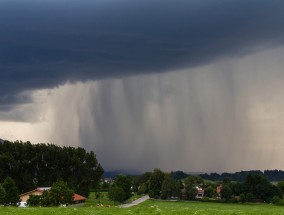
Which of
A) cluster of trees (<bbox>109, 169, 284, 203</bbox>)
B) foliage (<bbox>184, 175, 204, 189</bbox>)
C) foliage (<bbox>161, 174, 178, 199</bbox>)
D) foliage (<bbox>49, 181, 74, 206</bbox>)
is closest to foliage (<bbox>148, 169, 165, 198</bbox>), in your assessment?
cluster of trees (<bbox>109, 169, 284, 203</bbox>)

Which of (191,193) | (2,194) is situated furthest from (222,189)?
(2,194)

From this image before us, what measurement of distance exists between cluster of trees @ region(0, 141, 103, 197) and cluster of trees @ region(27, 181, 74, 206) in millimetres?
37008

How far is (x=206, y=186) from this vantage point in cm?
18600

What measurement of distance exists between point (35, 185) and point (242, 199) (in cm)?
7905

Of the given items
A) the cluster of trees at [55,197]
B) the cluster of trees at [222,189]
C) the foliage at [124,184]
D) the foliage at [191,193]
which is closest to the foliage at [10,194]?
the cluster of trees at [55,197]

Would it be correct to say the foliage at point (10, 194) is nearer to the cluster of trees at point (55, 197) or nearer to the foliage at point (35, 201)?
the foliage at point (35, 201)

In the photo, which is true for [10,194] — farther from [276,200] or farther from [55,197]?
[276,200]

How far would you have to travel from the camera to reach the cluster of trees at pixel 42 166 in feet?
442

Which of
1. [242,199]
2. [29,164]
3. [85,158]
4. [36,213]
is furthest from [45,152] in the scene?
[36,213]

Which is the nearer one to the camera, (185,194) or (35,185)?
(35,185)

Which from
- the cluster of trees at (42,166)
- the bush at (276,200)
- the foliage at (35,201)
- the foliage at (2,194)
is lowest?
the bush at (276,200)

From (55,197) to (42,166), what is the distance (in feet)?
162

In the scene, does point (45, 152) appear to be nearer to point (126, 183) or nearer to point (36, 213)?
point (126, 183)

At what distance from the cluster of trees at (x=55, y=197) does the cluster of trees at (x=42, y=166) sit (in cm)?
3701
